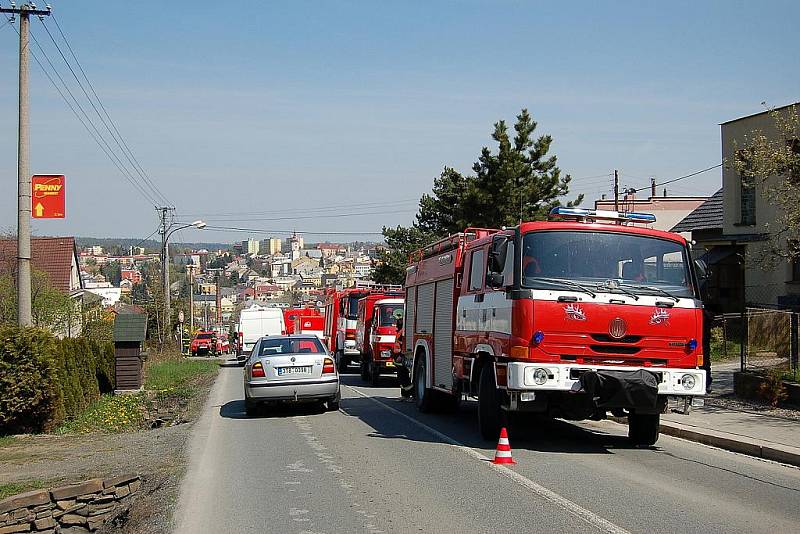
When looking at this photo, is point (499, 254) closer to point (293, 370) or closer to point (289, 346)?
point (293, 370)

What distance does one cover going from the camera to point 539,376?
439 inches

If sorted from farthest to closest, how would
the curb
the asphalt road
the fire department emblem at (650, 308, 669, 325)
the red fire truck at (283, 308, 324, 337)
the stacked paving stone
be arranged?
1. the red fire truck at (283, 308, 324, 337)
2. the fire department emblem at (650, 308, 669, 325)
3. the curb
4. the stacked paving stone
5. the asphalt road

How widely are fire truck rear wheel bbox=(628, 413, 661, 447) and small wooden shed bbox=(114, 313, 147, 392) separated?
1598 centimetres

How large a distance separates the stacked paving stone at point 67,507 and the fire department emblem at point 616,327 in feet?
19.9

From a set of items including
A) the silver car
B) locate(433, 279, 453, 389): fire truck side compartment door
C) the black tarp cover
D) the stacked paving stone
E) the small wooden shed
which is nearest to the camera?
the stacked paving stone

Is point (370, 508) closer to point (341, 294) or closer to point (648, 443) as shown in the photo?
point (648, 443)

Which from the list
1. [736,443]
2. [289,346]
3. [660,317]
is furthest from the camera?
[289,346]

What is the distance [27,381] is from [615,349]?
9932 mm

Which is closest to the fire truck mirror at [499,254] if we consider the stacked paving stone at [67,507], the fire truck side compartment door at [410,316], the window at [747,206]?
the stacked paving stone at [67,507]

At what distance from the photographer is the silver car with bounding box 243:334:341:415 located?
16828mm

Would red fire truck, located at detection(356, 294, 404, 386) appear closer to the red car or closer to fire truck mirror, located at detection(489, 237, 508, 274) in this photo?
fire truck mirror, located at detection(489, 237, 508, 274)

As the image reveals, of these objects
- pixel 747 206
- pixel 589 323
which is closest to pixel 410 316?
pixel 589 323

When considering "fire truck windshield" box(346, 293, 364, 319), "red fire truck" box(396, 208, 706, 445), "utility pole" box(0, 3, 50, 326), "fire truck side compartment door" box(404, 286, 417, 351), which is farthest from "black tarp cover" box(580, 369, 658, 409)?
"fire truck windshield" box(346, 293, 364, 319)

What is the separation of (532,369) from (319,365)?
6811mm
